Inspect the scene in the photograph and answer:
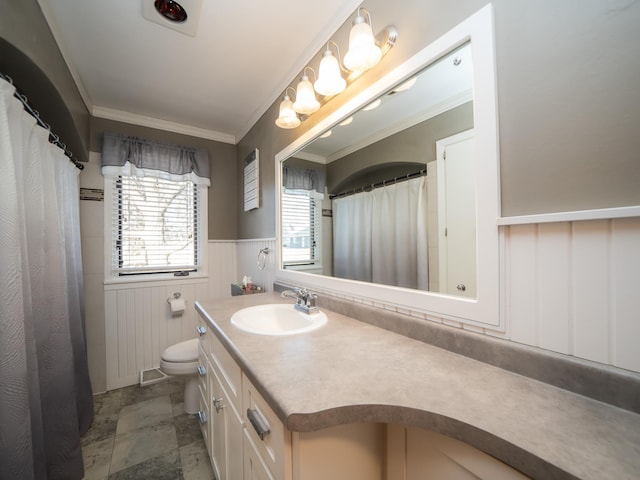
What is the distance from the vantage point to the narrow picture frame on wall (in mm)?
2150

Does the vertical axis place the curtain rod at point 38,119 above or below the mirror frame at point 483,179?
above

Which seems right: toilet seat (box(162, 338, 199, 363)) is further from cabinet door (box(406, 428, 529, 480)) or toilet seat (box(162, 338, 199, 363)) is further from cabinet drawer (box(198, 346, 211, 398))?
cabinet door (box(406, 428, 529, 480))

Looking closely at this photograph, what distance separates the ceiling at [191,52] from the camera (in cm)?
124

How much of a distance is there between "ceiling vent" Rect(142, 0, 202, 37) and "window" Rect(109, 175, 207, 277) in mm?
1331

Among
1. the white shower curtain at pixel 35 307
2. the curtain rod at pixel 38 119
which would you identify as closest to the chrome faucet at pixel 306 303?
the white shower curtain at pixel 35 307

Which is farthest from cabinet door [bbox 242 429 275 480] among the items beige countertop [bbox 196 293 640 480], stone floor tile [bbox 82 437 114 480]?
stone floor tile [bbox 82 437 114 480]

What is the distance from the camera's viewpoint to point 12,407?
854 mm

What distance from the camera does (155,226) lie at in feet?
7.50

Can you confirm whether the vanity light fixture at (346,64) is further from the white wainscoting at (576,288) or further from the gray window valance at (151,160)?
the gray window valance at (151,160)

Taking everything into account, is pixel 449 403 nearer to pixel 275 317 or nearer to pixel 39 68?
pixel 275 317

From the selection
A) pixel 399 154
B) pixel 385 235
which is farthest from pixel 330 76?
pixel 385 235

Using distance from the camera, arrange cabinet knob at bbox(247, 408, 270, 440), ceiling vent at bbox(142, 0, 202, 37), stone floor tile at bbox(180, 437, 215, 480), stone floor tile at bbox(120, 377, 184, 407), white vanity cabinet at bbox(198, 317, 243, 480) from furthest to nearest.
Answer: stone floor tile at bbox(120, 377, 184, 407), stone floor tile at bbox(180, 437, 215, 480), ceiling vent at bbox(142, 0, 202, 37), white vanity cabinet at bbox(198, 317, 243, 480), cabinet knob at bbox(247, 408, 270, 440)

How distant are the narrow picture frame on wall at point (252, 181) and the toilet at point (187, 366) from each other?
1.21 metres

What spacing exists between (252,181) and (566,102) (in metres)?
2.05
